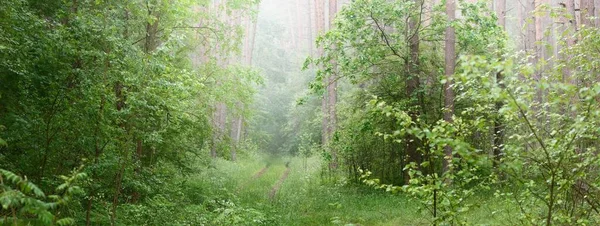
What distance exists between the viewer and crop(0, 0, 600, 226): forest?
416 centimetres

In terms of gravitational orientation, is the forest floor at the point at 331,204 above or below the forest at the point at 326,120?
below

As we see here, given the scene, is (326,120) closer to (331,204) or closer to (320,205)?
(320,205)

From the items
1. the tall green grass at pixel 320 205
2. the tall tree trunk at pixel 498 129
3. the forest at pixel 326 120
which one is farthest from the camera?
the tall green grass at pixel 320 205

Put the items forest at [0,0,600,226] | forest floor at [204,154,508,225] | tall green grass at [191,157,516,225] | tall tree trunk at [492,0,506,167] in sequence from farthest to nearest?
forest floor at [204,154,508,225]
tall green grass at [191,157,516,225]
tall tree trunk at [492,0,506,167]
forest at [0,0,600,226]

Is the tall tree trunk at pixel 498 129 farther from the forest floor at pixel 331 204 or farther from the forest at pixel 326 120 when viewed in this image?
the forest floor at pixel 331 204

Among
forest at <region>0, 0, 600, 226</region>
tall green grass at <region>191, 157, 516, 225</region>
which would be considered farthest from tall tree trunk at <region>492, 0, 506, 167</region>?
tall green grass at <region>191, 157, 516, 225</region>

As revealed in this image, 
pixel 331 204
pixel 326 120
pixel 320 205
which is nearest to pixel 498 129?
pixel 320 205

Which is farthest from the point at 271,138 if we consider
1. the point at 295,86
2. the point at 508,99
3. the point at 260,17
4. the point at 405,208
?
the point at 508,99

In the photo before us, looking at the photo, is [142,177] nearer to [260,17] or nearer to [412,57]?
[412,57]

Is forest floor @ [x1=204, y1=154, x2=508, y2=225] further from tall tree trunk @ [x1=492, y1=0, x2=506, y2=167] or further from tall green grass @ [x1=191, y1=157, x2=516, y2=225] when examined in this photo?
tall tree trunk @ [x1=492, y1=0, x2=506, y2=167]

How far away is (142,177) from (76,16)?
3265 mm

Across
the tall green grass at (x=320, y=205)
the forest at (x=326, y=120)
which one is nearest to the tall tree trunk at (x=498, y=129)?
the forest at (x=326, y=120)

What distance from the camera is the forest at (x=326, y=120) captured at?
4.16 meters

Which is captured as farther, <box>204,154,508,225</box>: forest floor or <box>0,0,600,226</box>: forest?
<box>204,154,508,225</box>: forest floor
